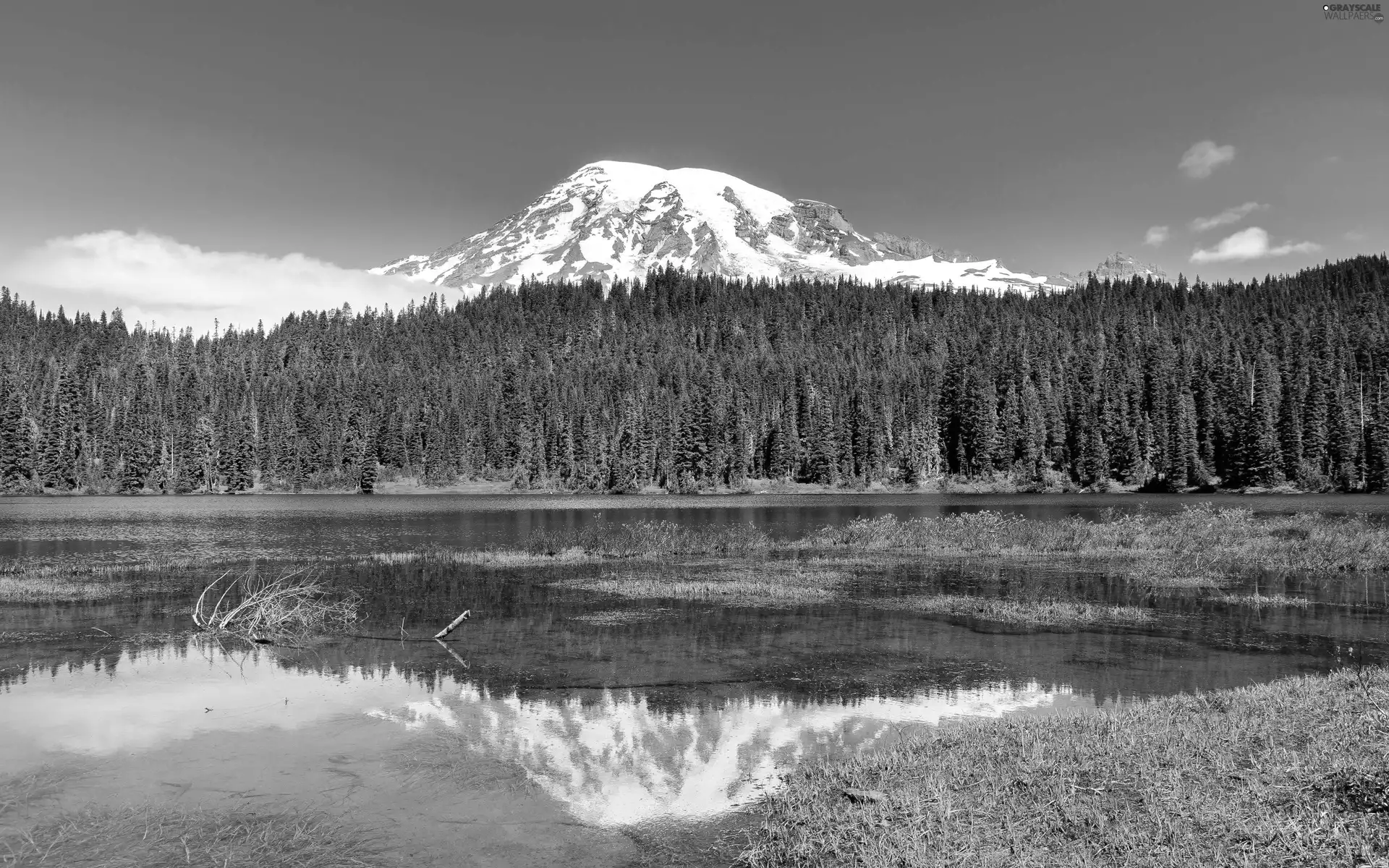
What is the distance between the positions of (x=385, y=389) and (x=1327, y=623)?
7609 inches

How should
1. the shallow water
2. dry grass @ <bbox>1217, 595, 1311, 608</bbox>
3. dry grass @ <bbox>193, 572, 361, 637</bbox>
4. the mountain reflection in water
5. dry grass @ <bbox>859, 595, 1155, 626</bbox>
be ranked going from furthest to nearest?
dry grass @ <bbox>1217, 595, 1311, 608</bbox> < dry grass @ <bbox>859, 595, 1155, 626</bbox> < dry grass @ <bbox>193, 572, 361, 637</bbox> < the mountain reflection in water < the shallow water

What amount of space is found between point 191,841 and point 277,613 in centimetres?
1771

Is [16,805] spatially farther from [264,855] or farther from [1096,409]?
[1096,409]

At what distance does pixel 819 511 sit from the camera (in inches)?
3984

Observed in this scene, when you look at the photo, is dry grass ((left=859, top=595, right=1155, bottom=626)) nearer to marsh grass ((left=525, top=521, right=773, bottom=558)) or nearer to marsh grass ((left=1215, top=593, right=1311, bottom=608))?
marsh grass ((left=1215, top=593, right=1311, bottom=608))

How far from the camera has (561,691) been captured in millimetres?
20828

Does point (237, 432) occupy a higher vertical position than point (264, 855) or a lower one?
higher

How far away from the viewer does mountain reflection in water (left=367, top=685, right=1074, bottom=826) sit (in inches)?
557

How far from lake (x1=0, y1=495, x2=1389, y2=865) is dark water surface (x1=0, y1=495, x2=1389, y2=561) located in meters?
23.7

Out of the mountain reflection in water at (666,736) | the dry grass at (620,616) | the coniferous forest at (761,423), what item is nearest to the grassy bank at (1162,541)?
the dry grass at (620,616)

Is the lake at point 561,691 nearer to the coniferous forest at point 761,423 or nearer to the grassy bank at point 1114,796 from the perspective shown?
the grassy bank at point 1114,796

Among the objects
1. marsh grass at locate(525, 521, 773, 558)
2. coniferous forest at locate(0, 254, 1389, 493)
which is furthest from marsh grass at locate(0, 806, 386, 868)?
coniferous forest at locate(0, 254, 1389, 493)

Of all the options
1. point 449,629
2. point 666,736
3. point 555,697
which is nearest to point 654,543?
point 449,629

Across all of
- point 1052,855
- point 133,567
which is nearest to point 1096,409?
point 133,567
